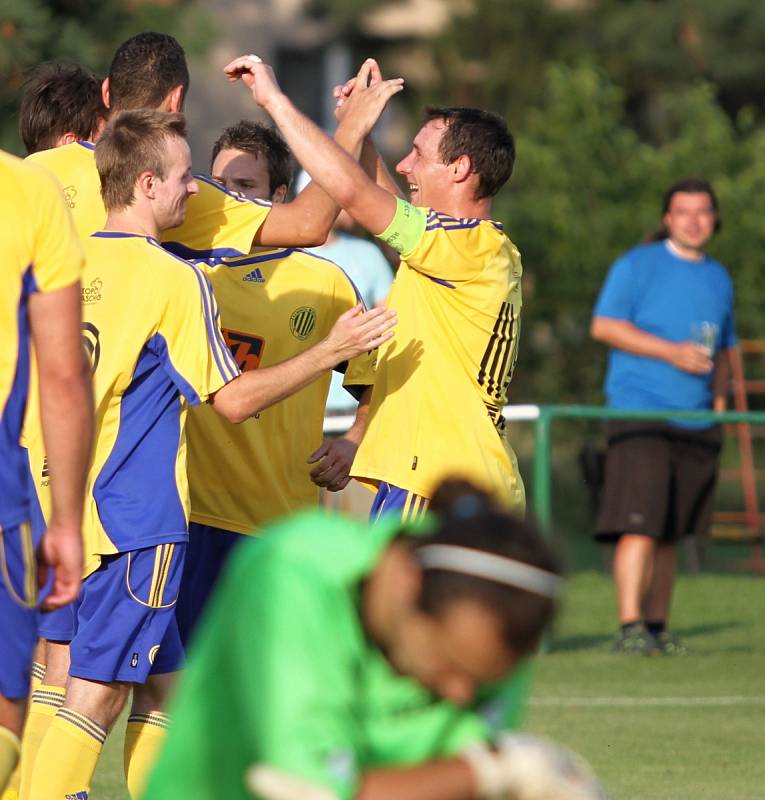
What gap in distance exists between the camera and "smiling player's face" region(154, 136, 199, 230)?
5.35 meters

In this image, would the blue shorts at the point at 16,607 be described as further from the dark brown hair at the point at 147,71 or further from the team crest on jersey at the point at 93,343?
the dark brown hair at the point at 147,71

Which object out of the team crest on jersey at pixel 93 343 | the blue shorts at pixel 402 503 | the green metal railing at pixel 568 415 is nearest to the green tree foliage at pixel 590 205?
the green metal railing at pixel 568 415

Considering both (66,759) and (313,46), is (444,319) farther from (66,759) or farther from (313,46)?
(313,46)

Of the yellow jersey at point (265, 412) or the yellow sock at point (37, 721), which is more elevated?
the yellow jersey at point (265, 412)

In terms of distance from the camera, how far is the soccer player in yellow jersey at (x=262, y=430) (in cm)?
624

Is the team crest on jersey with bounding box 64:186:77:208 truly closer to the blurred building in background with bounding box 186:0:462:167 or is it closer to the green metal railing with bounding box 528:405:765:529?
the green metal railing with bounding box 528:405:765:529

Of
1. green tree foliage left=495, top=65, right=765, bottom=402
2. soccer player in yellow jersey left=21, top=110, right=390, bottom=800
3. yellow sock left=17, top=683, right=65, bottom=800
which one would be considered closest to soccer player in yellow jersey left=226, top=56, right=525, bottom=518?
soccer player in yellow jersey left=21, top=110, right=390, bottom=800

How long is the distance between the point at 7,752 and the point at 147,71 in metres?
2.72

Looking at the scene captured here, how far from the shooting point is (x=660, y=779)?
699cm

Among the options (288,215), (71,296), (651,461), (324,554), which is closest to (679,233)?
(651,461)

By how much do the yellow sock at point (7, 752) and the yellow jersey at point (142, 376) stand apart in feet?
4.20

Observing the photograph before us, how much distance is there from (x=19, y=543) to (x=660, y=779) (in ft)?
12.5

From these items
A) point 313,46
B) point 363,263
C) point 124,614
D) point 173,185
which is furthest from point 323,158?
point 313,46

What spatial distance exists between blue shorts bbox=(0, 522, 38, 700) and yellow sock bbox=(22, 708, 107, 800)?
4.11 ft
